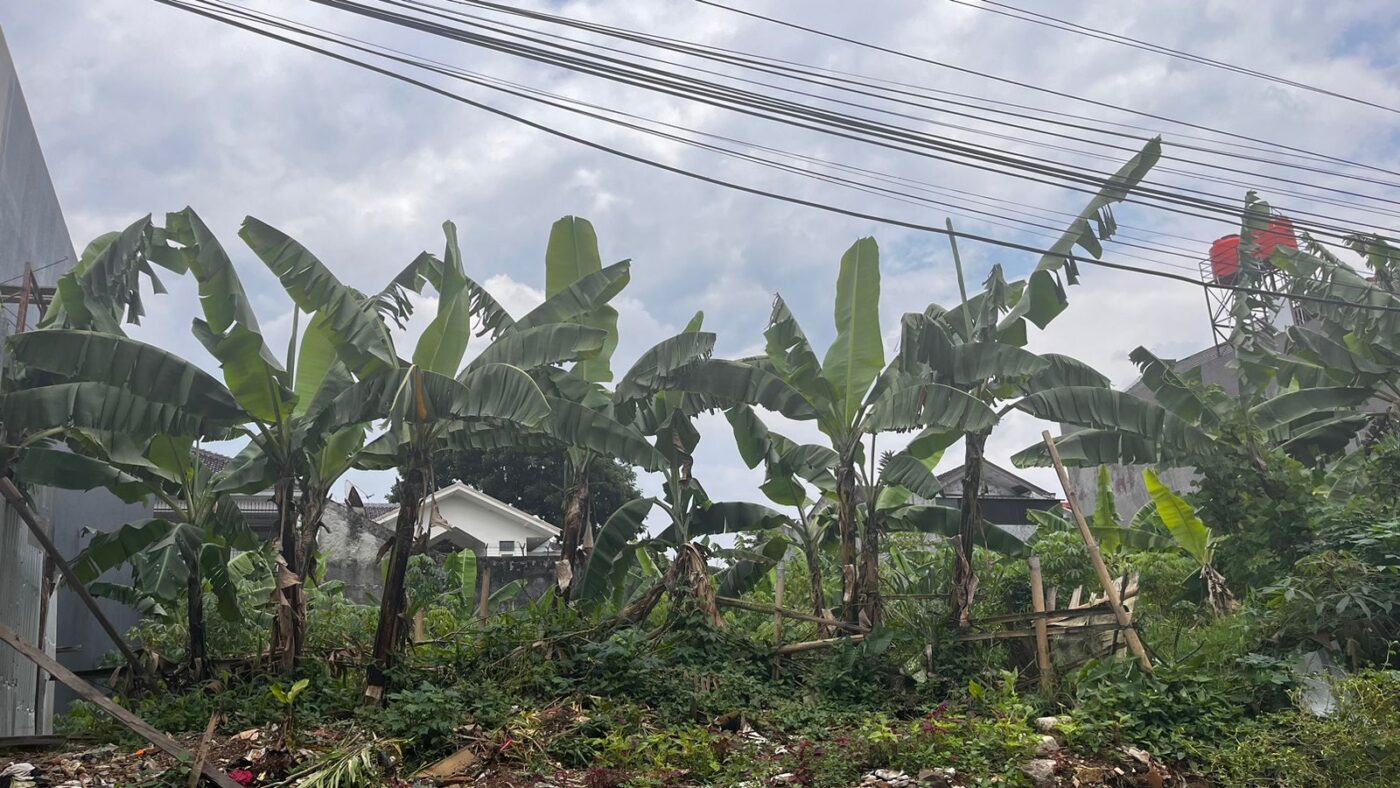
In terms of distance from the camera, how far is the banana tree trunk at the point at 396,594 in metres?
9.41

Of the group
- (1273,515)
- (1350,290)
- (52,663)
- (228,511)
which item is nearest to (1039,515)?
(1273,515)

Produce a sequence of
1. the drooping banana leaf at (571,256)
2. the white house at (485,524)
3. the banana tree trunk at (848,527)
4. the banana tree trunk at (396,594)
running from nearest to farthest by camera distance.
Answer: the banana tree trunk at (396,594)
the banana tree trunk at (848,527)
the drooping banana leaf at (571,256)
the white house at (485,524)

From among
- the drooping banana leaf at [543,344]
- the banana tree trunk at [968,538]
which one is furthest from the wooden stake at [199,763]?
the banana tree trunk at [968,538]

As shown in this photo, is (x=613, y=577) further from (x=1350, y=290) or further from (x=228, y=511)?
(x=1350, y=290)

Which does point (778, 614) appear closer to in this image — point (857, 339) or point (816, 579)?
point (816, 579)

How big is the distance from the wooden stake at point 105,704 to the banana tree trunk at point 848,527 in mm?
5691

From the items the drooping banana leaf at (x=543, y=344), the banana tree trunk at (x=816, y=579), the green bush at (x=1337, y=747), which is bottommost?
the green bush at (x=1337, y=747)

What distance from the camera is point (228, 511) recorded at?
10266mm

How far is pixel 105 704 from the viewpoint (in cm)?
728

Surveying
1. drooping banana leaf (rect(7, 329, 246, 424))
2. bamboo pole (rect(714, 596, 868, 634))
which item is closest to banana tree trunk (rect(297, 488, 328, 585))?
drooping banana leaf (rect(7, 329, 246, 424))

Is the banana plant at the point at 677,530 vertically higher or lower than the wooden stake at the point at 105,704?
higher

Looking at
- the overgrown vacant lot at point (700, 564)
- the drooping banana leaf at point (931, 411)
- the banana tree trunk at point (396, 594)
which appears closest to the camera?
the overgrown vacant lot at point (700, 564)

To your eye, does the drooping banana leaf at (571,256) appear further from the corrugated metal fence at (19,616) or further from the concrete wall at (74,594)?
the concrete wall at (74,594)

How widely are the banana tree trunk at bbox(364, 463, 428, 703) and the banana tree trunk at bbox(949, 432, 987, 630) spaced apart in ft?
16.1
